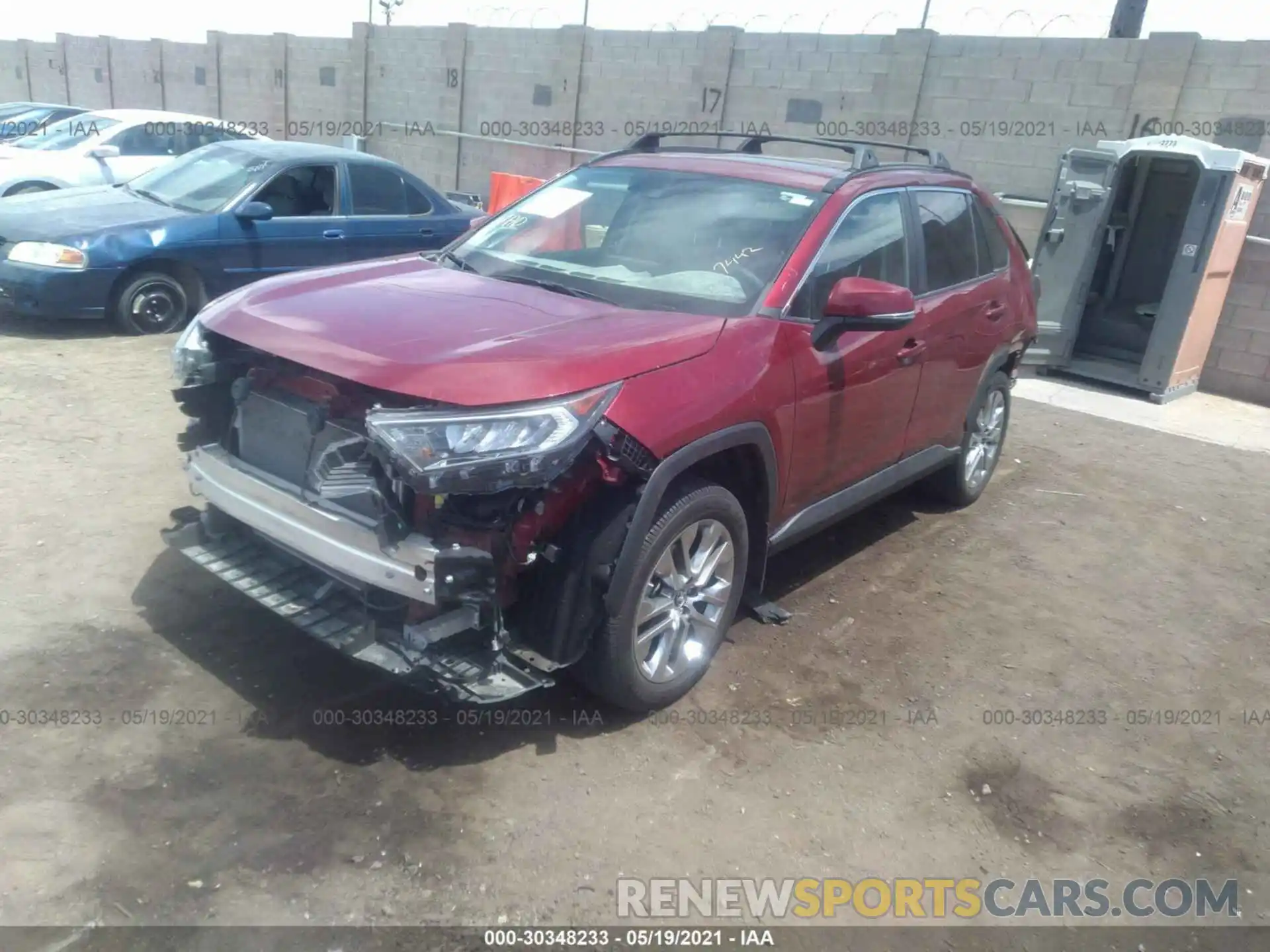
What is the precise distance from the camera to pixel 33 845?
2736mm

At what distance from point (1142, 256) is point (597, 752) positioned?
8852 mm

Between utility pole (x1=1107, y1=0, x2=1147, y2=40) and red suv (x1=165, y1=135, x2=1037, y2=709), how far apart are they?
8144 millimetres

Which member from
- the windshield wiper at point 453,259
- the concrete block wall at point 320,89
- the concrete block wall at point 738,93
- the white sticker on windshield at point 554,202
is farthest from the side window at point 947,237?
the concrete block wall at point 320,89

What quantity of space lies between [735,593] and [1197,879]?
1.76 meters

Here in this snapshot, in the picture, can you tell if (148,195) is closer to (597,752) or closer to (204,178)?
(204,178)

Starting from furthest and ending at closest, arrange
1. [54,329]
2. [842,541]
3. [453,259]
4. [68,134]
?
[68,134]
[54,329]
[842,541]
[453,259]

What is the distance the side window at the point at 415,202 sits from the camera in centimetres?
885

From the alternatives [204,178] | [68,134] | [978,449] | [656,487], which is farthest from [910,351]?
[68,134]

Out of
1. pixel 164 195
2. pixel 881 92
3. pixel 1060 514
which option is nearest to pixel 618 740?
pixel 1060 514

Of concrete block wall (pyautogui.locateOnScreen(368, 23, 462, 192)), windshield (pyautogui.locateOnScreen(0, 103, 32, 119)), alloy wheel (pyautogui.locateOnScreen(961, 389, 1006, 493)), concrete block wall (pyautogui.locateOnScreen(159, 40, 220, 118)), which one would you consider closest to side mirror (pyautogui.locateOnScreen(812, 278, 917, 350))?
alloy wheel (pyautogui.locateOnScreen(961, 389, 1006, 493))

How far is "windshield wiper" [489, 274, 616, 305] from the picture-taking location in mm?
3799

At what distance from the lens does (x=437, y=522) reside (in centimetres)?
295

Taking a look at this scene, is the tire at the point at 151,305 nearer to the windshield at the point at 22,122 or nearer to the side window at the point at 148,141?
the side window at the point at 148,141

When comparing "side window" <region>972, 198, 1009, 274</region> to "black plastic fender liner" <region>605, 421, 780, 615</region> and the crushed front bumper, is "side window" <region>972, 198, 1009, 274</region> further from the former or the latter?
the crushed front bumper
